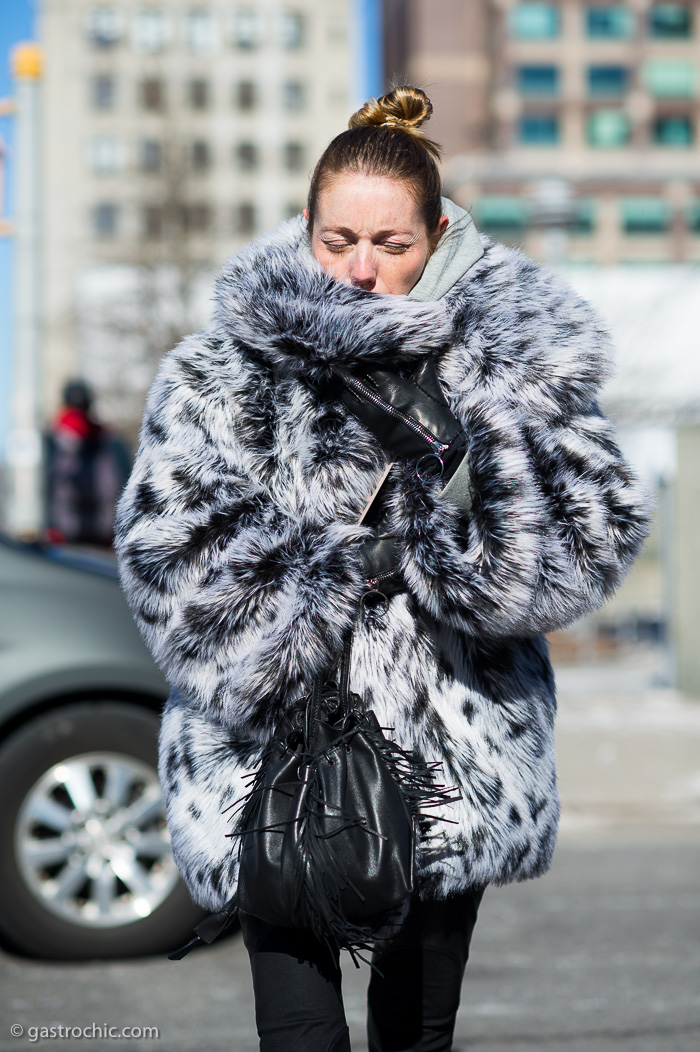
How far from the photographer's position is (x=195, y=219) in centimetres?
1788

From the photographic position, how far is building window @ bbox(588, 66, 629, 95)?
64.4 meters

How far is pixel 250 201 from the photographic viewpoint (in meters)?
73.8

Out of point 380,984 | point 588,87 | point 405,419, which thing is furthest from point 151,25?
point 380,984

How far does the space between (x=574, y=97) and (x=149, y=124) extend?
4977cm

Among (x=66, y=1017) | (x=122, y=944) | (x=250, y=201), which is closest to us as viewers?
(x=66, y=1017)

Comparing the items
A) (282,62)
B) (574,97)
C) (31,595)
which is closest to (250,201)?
(282,62)

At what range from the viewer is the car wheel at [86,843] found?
13.1 ft

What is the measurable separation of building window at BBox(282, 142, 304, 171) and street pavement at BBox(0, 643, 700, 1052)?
72.8 meters

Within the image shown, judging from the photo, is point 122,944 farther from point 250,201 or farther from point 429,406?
point 250,201

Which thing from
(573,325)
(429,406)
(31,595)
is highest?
(573,325)

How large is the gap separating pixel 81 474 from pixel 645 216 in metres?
50.5

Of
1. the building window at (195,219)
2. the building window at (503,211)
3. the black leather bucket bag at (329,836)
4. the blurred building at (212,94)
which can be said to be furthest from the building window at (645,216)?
the black leather bucket bag at (329,836)

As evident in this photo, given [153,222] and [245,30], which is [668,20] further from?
[153,222]

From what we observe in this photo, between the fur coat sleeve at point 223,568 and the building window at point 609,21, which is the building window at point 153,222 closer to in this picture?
the fur coat sleeve at point 223,568
